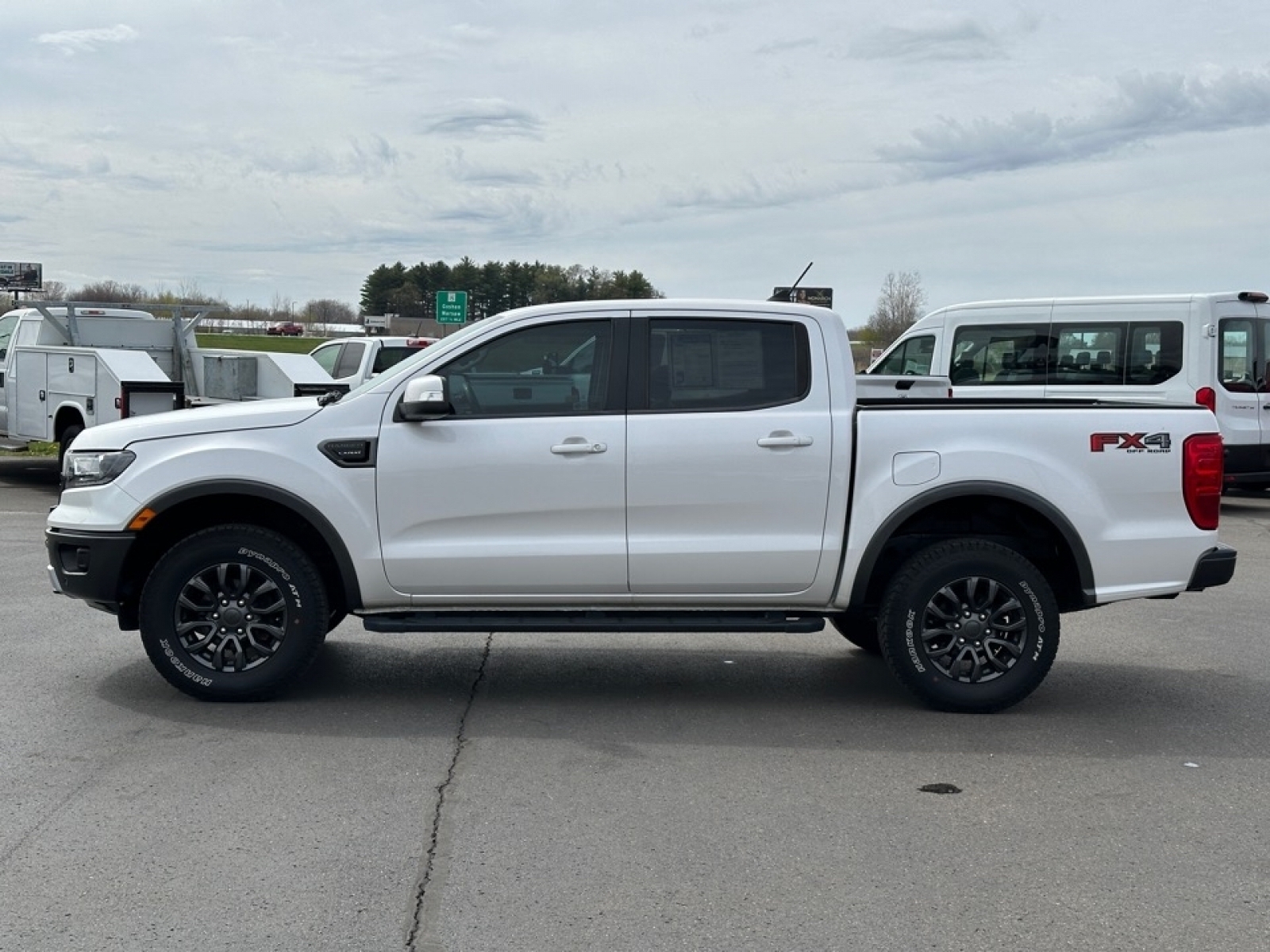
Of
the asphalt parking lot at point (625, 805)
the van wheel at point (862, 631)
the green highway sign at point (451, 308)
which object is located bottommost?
the asphalt parking lot at point (625, 805)

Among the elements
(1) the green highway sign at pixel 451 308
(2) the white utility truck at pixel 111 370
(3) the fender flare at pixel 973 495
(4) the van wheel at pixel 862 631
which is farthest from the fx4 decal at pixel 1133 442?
(1) the green highway sign at pixel 451 308

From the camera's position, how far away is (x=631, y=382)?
263 inches

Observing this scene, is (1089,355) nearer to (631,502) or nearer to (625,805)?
(631,502)

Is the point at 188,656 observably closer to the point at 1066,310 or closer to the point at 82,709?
the point at 82,709

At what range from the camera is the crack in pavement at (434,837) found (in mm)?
4098

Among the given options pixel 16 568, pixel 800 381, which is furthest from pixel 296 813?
pixel 16 568

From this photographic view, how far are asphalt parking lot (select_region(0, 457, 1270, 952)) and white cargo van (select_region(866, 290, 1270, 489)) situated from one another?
820cm

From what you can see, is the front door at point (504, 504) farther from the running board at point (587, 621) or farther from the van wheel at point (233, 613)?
the van wheel at point (233, 613)

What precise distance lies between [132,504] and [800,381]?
3.21 metres

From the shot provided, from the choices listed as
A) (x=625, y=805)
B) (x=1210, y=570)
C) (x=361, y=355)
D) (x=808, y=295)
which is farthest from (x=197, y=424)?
(x=808, y=295)

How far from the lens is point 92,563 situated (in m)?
6.62

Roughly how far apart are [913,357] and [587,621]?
39.8 feet

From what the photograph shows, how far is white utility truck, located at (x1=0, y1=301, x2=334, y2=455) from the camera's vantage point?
15281 millimetres

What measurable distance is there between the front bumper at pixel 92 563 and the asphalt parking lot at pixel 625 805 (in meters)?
0.55
